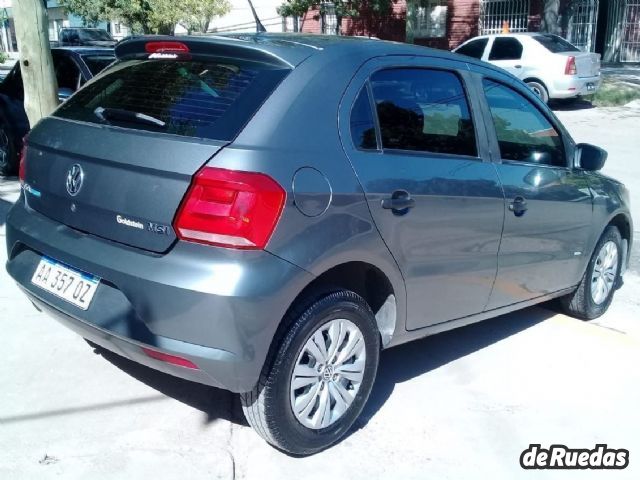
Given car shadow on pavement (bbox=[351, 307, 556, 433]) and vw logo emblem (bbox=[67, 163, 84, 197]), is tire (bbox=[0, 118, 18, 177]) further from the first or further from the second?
car shadow on pavement (bbox=[351, 307, 556, 433])

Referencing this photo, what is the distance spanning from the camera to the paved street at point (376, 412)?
9.80ft

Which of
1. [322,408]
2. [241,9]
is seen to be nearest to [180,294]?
[322,408]

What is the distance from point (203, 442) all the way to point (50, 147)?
1.52 m

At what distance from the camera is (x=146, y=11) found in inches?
797

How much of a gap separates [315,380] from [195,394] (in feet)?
2.85

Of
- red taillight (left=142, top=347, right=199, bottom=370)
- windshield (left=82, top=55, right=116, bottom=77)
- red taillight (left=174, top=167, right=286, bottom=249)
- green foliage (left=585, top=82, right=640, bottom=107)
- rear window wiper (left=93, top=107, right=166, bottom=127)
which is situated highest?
rear window wiper (left=93, top=107, right=166, bottom=127)

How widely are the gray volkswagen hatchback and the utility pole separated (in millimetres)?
2697

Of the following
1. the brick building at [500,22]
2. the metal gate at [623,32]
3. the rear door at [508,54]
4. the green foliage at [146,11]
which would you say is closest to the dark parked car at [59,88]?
the rear door at [508,54]

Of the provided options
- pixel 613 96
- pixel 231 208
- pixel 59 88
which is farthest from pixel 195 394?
pixel 613 96

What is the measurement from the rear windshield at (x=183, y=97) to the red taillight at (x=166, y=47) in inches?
2.2

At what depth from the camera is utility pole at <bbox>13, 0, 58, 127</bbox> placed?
5.77 m

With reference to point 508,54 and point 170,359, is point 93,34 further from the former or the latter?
point 170,359

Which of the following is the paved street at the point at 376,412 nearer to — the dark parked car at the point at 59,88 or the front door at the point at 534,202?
the front door at the point at 534,202

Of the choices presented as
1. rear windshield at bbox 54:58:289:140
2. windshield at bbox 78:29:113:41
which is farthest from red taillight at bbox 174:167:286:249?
windshield at bbox 78:29:113:41
